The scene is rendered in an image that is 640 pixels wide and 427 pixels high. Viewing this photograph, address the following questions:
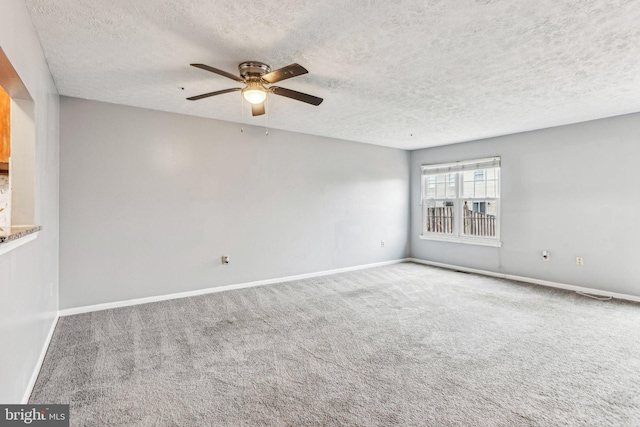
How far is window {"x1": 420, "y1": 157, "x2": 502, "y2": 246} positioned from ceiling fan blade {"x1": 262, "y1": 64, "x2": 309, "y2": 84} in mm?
4459

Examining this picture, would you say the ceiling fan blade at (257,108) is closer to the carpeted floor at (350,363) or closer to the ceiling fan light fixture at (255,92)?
the ceiling fan light fixture at (255,92)

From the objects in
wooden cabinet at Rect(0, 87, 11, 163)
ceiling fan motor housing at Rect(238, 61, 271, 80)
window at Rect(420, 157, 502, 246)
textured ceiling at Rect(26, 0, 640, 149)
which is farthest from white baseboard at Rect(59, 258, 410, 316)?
ceiling fan motor housing at Rect(238, 61, 271, 80)

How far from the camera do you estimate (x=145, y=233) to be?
4082 millimetres

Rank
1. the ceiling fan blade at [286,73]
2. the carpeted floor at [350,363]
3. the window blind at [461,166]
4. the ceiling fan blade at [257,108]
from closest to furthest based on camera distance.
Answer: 1. the carpeted floor at [350,363]
2. the ceiling fan blade at [286,73]
3. the ceiling fan blade at [257,108]
4. the window blind at [461,166]

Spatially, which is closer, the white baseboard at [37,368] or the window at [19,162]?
the white baseboard at [37,368]

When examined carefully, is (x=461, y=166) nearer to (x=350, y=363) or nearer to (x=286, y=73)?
(x=286, y=73)

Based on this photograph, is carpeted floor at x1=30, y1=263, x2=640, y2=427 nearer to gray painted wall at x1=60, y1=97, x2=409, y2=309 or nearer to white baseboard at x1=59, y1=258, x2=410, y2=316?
white baseboard at x1=59, y1=258, x2=410, y2=316

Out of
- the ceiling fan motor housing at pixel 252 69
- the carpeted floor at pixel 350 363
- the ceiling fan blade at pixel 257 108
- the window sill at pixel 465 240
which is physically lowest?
the carpeted floor at pixel 350 363

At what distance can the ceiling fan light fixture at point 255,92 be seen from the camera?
2795 mm

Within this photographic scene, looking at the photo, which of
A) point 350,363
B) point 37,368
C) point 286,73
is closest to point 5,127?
point 37,368

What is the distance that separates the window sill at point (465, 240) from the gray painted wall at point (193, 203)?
1.41 meters

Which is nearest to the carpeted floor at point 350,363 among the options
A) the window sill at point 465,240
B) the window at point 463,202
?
A: the window sill at point 465,240

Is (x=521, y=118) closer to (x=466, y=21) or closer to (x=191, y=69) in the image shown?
(x=466, y=21)

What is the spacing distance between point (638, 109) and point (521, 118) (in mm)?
1261
